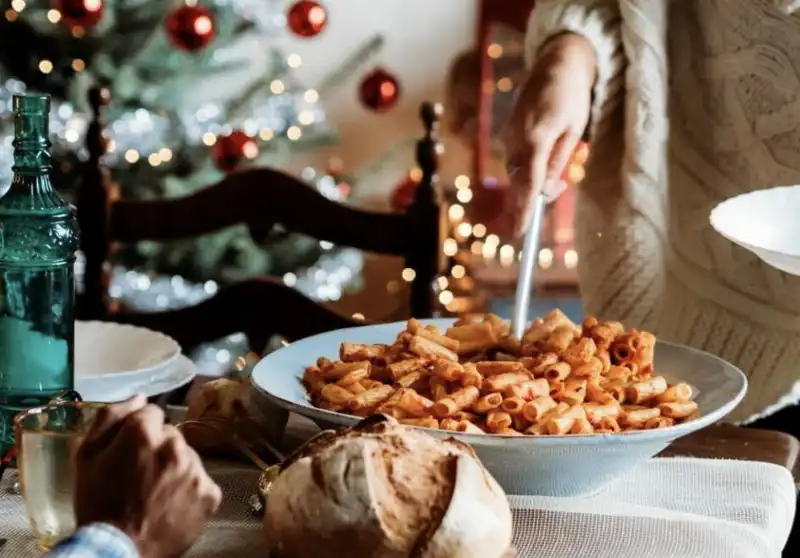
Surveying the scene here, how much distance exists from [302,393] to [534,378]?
0.16 metres

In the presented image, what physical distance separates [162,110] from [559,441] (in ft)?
6.47

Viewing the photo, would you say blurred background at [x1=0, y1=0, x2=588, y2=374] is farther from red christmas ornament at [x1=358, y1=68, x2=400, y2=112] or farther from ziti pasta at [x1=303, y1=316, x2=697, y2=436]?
ziti pasta at [x1=303, y1=316, x2=697, y2=436]

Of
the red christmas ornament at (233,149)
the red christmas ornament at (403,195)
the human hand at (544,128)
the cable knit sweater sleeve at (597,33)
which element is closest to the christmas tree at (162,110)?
the red christmas ornament at (233,149)

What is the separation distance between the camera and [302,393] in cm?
75

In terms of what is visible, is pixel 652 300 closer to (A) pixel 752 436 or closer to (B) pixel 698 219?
(B) pixel 698 219

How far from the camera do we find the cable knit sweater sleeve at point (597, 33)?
1.00 metres

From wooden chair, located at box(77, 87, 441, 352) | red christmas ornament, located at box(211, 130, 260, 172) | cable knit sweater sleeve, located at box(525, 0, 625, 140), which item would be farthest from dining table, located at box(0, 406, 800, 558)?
red christmas ornament, located at box(211, 130, 260, 172)

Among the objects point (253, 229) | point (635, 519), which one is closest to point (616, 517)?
point (635, 519)

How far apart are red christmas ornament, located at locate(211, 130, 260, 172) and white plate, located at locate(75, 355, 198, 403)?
1.47 meters

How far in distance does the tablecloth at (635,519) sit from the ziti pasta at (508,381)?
0.05m

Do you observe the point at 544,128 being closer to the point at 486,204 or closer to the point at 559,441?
the point at 559,441

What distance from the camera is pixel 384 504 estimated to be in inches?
20.3

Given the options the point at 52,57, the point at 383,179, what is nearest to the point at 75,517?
the point at 52,57

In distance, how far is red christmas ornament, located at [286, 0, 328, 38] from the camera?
2.34m
